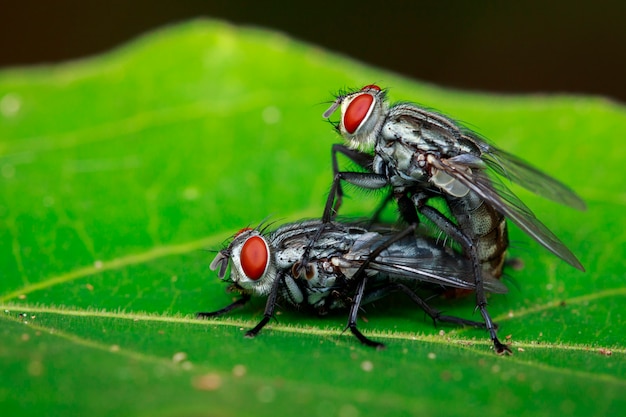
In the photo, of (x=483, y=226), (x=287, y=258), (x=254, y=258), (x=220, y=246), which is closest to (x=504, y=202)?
(x=483, y=226)

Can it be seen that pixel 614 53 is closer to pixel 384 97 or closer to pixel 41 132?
pixel 384 97

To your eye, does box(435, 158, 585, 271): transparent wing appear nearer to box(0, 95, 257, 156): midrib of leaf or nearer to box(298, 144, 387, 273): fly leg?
box(298, 144, 387, 273): fly leg

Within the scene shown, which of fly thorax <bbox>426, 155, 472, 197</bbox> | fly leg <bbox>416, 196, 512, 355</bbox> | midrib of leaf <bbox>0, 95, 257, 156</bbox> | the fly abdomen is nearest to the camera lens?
fly leg <bbox>416, 196, 512, 355</bbox>

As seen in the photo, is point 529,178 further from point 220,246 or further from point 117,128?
point 117,128

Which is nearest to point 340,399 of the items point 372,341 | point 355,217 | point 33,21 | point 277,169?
point 372,341

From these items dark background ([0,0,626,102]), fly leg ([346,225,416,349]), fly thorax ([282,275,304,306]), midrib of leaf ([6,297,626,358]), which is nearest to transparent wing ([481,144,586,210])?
fly leg ([346,225,416,349])

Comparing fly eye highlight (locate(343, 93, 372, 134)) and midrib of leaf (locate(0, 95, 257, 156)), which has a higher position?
fly eye highlight (locate(343, 93, 372, 134))

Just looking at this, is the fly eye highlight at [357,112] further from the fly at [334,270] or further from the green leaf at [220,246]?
the fly at [334,270]

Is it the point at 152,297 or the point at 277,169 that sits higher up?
the point at 277,169
